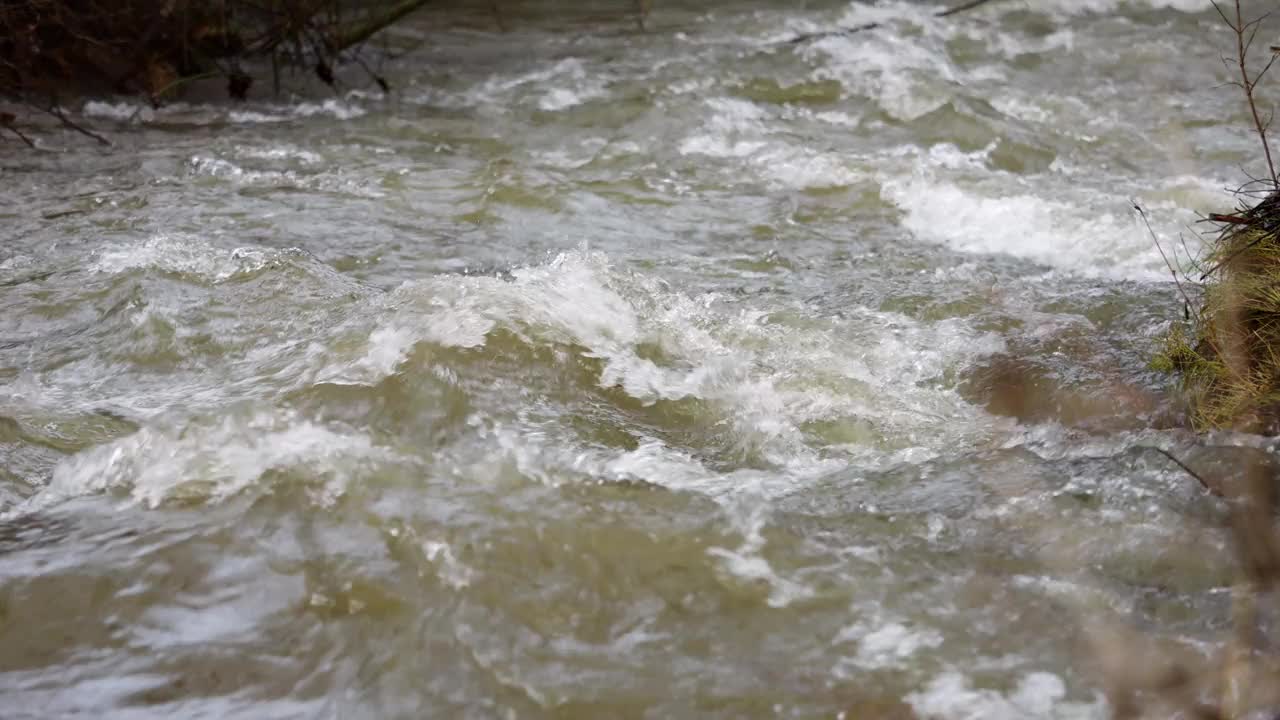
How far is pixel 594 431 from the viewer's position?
3307mm

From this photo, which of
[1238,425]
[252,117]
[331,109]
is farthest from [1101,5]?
[1238,425]

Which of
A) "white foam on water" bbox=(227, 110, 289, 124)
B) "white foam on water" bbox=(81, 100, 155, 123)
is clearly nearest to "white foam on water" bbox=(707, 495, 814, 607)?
"white foam on water" bbox=(227, 110, 289, 124)

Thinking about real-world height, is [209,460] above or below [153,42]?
below

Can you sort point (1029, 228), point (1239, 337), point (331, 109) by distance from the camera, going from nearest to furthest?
1. point (1239, 337)
2. point (1029, 228)
3. point (331, 109)

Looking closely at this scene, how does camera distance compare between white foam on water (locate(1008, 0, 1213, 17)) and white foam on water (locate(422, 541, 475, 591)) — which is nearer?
white foam on water (locate(422, 541, 475, 591))

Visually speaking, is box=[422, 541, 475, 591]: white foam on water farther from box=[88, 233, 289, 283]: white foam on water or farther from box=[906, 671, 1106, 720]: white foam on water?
box=[88, 233, 289, 283]: white foam on water

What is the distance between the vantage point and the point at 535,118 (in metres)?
7.38

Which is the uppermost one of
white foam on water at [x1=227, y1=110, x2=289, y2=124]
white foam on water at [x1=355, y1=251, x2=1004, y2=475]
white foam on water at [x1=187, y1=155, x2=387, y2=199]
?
white foam on water at [x1=355, y1=251, x2=1004, y2=475]

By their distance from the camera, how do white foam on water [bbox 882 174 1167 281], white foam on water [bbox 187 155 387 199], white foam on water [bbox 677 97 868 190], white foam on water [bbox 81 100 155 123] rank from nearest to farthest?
white foam on water [bbox 882 174 1167 281] < white foam on water [bbox 187 155 387 199] < white foam on water [bbox 677 97 868 190] < white foam on water [bbox 81 100 155 123]

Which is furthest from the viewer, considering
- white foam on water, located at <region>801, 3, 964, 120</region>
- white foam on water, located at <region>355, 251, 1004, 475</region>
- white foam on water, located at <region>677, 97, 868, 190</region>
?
white foam on water, located at <region>801, 3, 964, 120</region>

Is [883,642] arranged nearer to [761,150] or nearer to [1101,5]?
[761,150]

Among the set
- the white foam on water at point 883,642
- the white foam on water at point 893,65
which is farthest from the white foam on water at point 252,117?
the white foam on water at point 883,642

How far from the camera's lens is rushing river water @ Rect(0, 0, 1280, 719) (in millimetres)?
2395

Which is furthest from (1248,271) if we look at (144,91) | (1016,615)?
(144,91)
